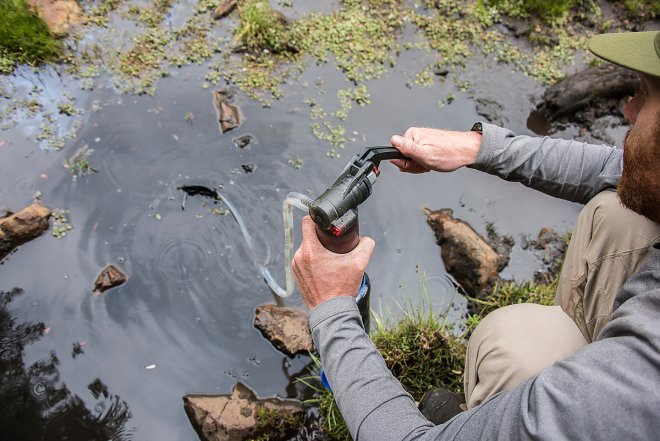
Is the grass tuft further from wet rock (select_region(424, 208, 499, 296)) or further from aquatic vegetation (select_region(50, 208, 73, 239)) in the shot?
aquatic vegetation (select_region(50, 208, 73, 239))

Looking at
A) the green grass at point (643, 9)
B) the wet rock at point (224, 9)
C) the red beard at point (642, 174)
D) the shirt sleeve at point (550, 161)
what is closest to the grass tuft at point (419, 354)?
the shirt sleeve at point (550, 161)

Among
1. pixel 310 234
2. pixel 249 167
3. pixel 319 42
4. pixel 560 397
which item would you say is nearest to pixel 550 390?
pixel 560 397

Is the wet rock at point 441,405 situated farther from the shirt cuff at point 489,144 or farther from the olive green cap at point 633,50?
the olive green cap at point 633,50

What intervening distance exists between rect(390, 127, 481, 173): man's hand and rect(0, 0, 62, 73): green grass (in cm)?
316

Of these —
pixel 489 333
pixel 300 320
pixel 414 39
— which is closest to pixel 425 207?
pixel 300 320

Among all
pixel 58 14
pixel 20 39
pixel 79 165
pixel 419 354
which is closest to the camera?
pixel 419 354

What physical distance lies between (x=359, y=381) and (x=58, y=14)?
406 centimetres

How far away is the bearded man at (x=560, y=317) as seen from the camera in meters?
1.09

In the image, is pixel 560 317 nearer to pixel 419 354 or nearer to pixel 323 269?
pixel 419 354

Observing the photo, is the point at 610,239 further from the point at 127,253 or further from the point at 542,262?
the point at 127,253

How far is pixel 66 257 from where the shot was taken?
2979mm

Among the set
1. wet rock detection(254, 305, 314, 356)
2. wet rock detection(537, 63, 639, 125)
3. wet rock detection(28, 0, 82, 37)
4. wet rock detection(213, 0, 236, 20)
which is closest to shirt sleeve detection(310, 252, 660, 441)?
wet rock detection(254, 305, 314, 356)

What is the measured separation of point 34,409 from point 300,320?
1461 mm

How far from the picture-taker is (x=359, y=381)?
1.47 m
